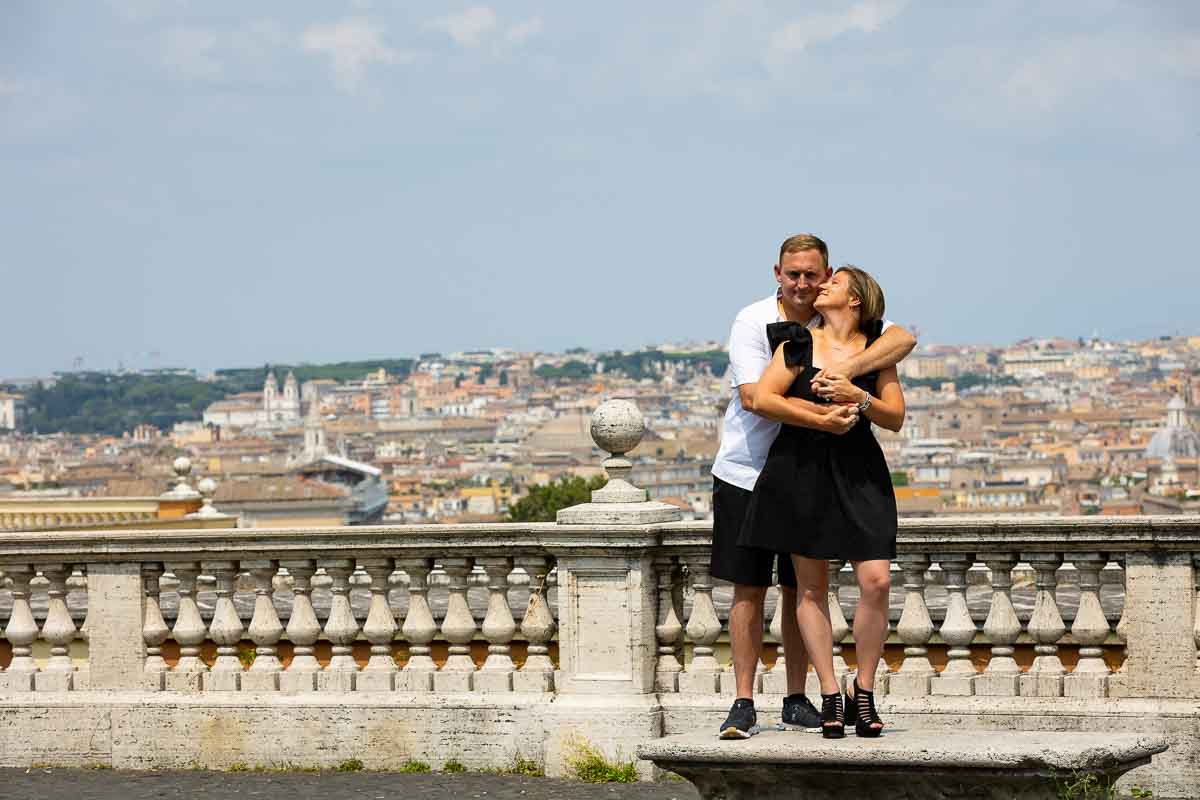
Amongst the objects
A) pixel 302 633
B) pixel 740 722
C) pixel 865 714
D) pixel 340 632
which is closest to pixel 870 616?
Result: pixel 865 714

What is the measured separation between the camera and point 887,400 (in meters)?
7.23

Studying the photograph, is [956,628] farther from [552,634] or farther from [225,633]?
[225,633]

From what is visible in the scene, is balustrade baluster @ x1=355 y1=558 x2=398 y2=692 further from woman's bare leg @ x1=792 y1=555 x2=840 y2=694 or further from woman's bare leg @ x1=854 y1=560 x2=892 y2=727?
woman's bare leg @ x1=854 y1=560 x2=892 y2=727

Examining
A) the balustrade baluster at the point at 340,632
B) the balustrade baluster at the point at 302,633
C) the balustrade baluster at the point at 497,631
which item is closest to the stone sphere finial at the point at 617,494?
the balustrade baluster at the point at 497,631

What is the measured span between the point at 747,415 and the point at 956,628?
1688mm

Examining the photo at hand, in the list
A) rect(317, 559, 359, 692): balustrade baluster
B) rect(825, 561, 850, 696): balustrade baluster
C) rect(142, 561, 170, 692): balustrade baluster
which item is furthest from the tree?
rect(825, 561, 850, 696): balustrade baluster

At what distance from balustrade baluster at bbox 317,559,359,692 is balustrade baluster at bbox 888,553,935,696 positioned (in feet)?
6.34

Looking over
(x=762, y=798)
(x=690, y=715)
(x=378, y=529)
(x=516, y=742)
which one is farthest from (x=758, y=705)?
(x=762, y=798)

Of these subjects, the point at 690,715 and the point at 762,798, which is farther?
the point at 690,715

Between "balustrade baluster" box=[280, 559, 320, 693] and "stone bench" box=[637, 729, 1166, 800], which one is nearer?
"stone bench" box=[637, 729, 1166, 800]

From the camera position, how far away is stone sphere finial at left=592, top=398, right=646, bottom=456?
9.25 meters

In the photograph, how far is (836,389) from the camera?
23.4 ft

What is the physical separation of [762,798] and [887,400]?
44.0 inches

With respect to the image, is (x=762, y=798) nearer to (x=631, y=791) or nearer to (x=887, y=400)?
(x=887, y=400)
